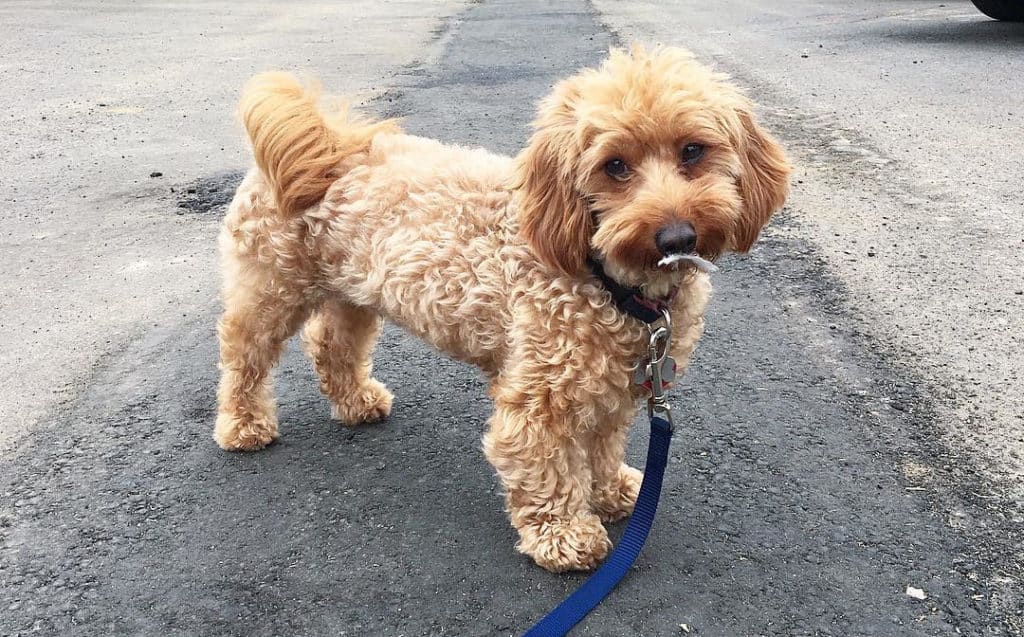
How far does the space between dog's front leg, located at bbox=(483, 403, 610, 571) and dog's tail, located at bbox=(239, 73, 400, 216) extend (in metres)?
1.23

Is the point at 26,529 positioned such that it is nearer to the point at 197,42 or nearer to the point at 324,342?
the point at 324,342

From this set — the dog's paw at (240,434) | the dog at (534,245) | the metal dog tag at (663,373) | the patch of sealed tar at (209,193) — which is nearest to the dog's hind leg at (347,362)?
the dog at (534,245)

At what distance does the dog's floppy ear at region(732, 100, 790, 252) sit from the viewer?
294 centimetres

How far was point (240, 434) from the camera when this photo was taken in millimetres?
4008

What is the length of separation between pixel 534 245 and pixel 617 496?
1228 mm

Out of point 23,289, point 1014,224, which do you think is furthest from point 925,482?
point 23,289

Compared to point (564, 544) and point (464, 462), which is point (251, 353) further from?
point (564, 544)

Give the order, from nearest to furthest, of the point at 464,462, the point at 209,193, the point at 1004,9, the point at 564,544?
1. the point at 564,544
2. the point at 464,462
3. the point at 209,193
4. the point at 1004,9

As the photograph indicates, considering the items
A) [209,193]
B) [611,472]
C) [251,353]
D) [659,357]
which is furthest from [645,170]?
[209,193]

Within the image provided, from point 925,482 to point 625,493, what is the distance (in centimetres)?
118

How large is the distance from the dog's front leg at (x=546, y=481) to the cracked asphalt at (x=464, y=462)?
0.11 meters

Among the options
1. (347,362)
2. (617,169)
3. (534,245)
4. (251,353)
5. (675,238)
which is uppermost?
(617,169)

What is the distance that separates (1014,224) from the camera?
5.87 metres

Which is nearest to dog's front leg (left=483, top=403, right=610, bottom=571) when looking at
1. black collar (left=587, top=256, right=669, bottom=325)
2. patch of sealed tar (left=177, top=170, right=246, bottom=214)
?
black collar (left=587, top=256, right=669, bottom=325)
